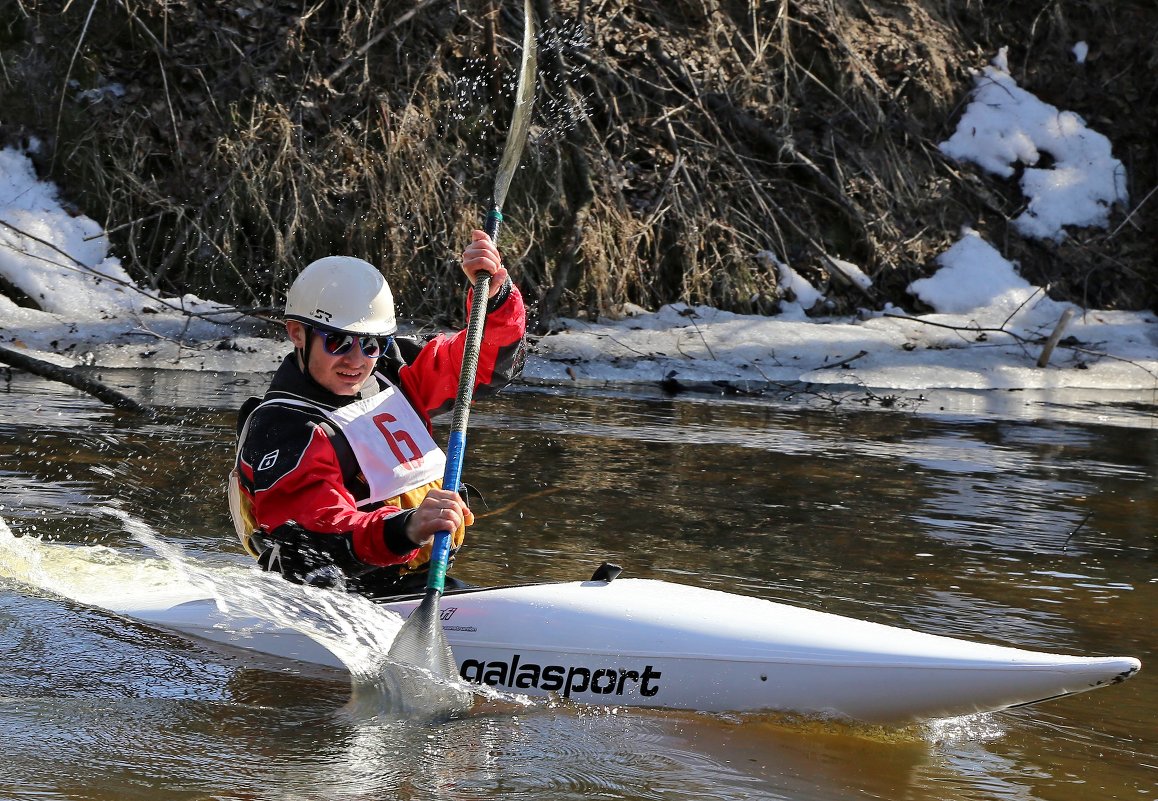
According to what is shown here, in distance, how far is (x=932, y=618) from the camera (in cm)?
441

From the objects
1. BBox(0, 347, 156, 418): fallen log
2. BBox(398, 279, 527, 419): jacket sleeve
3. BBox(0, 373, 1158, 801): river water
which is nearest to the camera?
BBox(0, 373, 1158, 801): river water

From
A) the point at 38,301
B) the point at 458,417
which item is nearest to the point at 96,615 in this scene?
the point at 458,417

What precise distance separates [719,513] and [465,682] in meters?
2.53

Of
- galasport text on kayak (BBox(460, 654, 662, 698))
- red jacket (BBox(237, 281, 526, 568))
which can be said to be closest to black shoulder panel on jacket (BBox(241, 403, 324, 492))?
red jacket (BBox(237, 281, 526, 568))

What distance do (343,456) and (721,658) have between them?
114cm

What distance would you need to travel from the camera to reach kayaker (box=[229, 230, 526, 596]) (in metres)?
3.48

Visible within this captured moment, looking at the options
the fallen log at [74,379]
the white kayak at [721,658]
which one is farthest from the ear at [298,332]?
the fallen log at [74,379]

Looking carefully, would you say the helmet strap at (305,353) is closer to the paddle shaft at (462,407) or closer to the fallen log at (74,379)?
the paddle shaft at (462,407)

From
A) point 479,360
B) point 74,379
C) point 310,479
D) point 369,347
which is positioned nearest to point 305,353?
point 369,347

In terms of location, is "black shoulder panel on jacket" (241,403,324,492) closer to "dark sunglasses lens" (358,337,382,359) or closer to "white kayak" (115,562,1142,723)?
"dark sunglasses lens" (358,337,382,359)

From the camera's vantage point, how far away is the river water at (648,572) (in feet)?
10.1

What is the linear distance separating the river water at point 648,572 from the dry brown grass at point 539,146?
206 cm

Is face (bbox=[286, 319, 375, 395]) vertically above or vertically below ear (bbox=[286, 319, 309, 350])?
below

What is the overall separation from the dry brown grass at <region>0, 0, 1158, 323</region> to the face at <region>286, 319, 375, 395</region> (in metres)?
6.45
